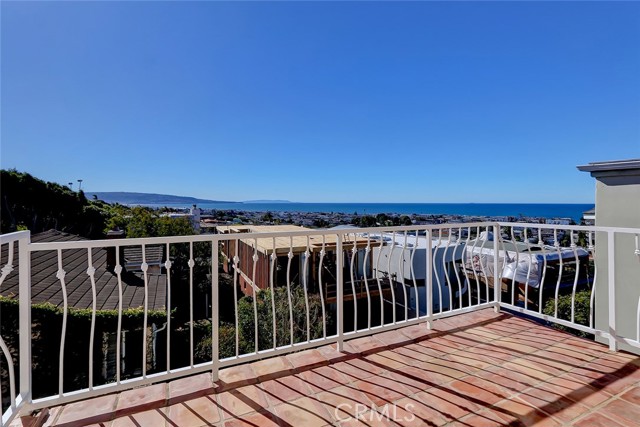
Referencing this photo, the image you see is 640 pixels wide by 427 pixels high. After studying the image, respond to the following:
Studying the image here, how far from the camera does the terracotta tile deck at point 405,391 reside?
1768mm

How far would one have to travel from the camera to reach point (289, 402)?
6.38 ft

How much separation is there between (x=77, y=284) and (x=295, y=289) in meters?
4.80

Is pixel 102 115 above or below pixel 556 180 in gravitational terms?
above

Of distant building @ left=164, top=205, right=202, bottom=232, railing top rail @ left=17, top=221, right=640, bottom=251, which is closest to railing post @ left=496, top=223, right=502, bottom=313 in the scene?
railing top rail @ left=17, top=221, right=640, bottom=251

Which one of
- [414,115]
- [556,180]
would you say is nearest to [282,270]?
[414,115]

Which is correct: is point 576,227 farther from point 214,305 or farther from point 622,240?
point 214,305

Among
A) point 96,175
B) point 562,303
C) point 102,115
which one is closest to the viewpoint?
→ point 562,303

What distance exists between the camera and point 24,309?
5.61 feet

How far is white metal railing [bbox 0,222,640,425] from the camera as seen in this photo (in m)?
1.91

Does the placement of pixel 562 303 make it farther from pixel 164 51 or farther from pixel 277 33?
pixel 164 51

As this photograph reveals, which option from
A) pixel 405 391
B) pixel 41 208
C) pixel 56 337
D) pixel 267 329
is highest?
pixel 41 208

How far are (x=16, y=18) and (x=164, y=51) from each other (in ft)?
8.86

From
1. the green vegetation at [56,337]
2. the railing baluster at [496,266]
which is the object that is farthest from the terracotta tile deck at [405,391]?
the green vegetation at [56,337]

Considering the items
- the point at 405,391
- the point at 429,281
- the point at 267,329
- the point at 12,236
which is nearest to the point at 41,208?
the point at 267,329
